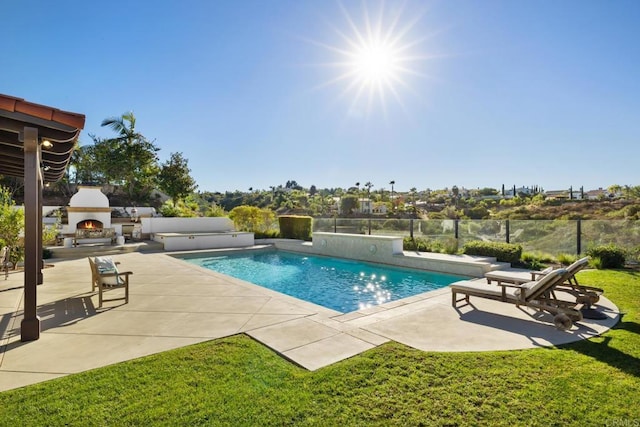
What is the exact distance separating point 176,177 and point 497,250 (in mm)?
22583

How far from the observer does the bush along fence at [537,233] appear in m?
10.3

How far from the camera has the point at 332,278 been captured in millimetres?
10656

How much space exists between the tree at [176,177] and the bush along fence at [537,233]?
17.7 meters

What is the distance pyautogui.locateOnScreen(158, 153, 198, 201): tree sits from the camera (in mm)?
25172

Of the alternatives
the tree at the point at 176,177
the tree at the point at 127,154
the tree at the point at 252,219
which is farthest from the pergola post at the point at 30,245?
the tree at the point at 127,154

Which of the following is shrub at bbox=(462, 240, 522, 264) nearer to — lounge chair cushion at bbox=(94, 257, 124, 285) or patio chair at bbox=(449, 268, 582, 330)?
patio chair at bbox=(449, 268, 582, 330)

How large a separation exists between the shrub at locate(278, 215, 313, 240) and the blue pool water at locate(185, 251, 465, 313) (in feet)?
11.2

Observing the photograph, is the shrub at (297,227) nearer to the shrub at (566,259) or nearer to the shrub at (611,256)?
the shrub at (566,259)

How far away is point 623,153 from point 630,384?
136 ft

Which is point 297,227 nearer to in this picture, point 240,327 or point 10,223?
Answer: point 10,223

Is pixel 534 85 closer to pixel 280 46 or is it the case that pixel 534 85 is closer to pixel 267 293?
pixel 280 46

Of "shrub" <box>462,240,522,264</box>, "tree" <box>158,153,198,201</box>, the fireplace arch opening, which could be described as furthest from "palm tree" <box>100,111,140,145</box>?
"shrub" <box>462,240,522,264</box>

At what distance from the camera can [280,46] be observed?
1296 cm

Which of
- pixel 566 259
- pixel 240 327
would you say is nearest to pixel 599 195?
pixel 566 259
